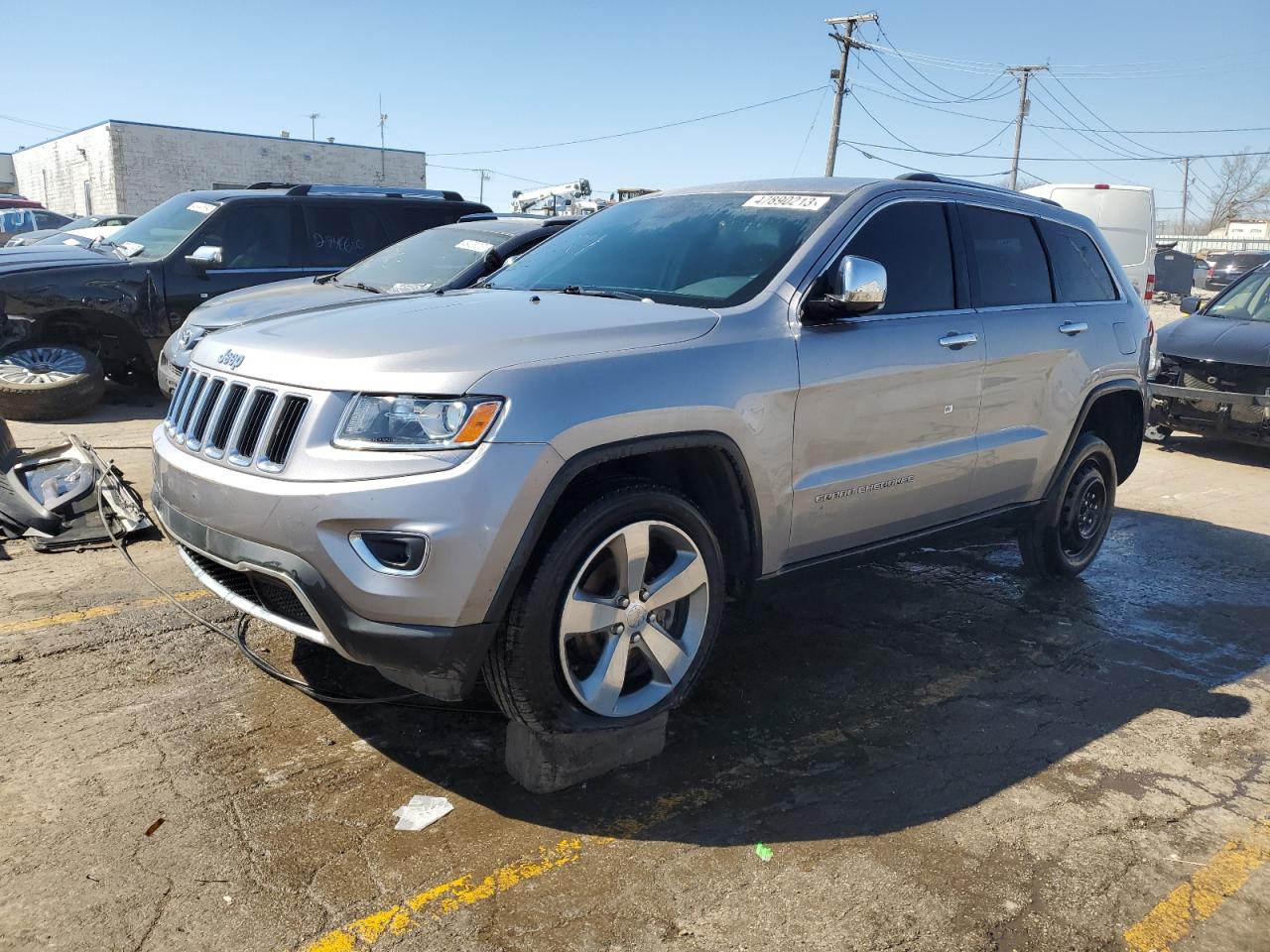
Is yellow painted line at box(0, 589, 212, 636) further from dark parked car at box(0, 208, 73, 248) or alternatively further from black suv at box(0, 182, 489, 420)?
dark parked car at box(0, 208, 73, 248)

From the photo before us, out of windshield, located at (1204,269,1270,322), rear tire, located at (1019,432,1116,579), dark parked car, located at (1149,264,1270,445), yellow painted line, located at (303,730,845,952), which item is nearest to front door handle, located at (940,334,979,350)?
rear tire, located at (1019,432,1116,579)

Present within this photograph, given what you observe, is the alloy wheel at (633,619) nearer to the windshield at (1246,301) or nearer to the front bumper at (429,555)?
the front bumper at (429,555)

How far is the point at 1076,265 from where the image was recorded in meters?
5.28

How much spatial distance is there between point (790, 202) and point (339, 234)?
6468mm

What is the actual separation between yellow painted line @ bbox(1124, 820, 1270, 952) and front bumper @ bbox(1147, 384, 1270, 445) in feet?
20.8

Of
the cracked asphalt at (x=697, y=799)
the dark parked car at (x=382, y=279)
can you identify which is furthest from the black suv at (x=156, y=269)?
the cracked asphalt at (x=697, y=799)

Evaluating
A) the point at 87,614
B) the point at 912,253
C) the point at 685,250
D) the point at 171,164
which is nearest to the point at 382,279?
the point at 87,614

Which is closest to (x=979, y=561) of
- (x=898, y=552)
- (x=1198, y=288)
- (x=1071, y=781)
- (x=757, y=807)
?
(x=898, y=552)

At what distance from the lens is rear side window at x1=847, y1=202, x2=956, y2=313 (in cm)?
409

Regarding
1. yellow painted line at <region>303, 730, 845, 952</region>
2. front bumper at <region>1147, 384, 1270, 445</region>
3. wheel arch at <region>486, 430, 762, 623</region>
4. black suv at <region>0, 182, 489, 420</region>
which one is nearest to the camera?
yellow painted line at <region>303, 730, 845, 952</region>

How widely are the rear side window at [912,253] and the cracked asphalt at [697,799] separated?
1.09 m

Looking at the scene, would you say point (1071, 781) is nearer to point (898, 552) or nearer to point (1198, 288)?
point (898, 552)

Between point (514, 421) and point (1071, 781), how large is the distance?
2.20 m

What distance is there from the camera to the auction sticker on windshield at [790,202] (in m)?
4.06
